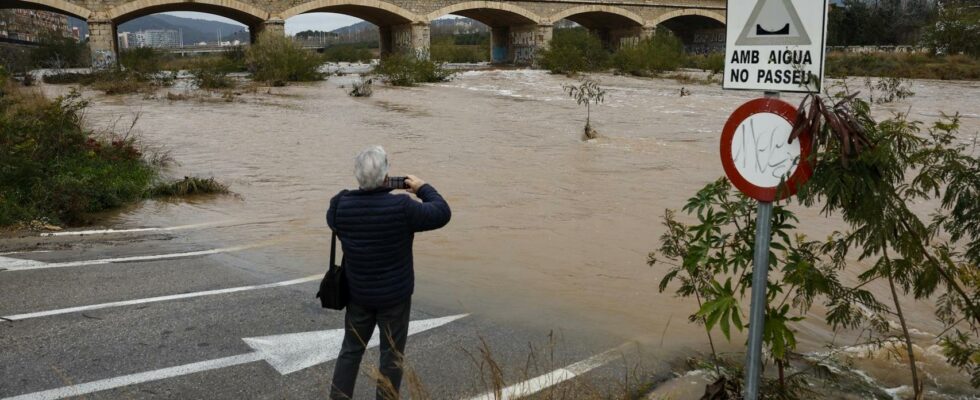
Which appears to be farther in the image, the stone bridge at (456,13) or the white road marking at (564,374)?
the stone bridge at (456,13)

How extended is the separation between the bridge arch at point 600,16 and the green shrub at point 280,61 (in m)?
21.6

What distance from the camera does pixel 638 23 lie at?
201 ft

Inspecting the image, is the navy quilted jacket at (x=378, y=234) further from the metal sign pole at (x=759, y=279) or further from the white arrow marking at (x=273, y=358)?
the metal sign pole at (x=759, y=279)

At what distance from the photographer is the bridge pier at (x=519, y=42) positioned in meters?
56.4

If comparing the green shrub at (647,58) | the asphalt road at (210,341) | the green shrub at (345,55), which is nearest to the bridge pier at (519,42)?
the green shrub at (647,58)

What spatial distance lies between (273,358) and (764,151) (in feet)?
11.0

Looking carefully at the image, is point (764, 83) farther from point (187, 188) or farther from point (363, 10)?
point (363, 10)

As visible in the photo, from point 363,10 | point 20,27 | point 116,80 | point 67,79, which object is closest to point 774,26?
point 116,80

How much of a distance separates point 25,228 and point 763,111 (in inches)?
331

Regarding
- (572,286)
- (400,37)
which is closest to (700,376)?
(572,286)

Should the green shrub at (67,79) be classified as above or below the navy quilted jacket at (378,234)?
above

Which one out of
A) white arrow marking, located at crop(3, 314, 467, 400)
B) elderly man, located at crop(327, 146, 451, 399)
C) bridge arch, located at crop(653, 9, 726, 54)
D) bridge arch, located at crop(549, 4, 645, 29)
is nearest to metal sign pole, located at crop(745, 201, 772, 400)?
elderly man, located at crop(327, 146, 451, 399)

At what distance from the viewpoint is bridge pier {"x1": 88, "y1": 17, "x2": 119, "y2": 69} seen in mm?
42094

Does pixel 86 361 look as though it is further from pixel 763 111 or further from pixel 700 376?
pixel 763 111
